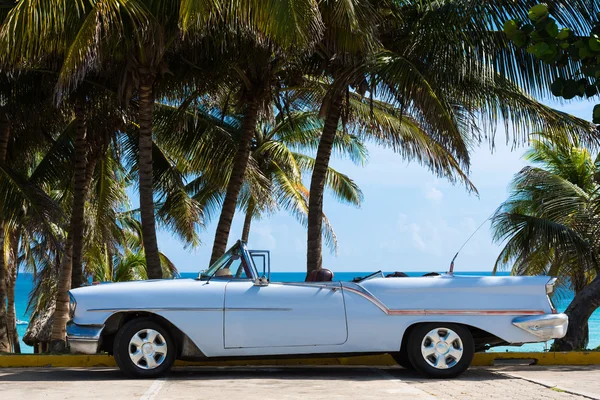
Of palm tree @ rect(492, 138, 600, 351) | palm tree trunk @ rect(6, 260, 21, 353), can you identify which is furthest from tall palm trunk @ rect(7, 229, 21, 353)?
palm tree @ rect(492, 138, 600, 351)

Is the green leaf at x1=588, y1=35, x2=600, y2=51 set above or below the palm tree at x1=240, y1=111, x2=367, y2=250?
below

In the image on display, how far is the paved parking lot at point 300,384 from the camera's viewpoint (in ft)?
25.6

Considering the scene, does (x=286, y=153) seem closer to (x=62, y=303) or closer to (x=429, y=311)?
(x=62, y=303)

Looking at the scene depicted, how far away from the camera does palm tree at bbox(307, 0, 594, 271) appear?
497 inches

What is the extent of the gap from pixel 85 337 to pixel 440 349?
Answer: 374cm

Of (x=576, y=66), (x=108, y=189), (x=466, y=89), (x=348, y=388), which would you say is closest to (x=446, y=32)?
(x=466, y=89)

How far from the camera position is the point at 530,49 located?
18.2 ft

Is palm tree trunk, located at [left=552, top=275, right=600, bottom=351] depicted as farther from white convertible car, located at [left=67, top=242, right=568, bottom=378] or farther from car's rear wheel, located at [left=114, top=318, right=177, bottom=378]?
A: car's rear wheel, located at [left=114, top=318, right=177, bottom=378]

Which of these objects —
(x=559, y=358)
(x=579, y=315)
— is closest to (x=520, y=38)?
(x=559, y=358)

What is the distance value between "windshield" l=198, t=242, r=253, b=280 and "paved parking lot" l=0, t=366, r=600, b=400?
3.59ft

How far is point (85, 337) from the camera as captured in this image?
905 cm

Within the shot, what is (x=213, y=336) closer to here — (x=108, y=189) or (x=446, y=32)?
(x=446, y=32)

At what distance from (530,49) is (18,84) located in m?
12.7

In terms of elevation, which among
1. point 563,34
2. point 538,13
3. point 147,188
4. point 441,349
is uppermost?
point 147,188
